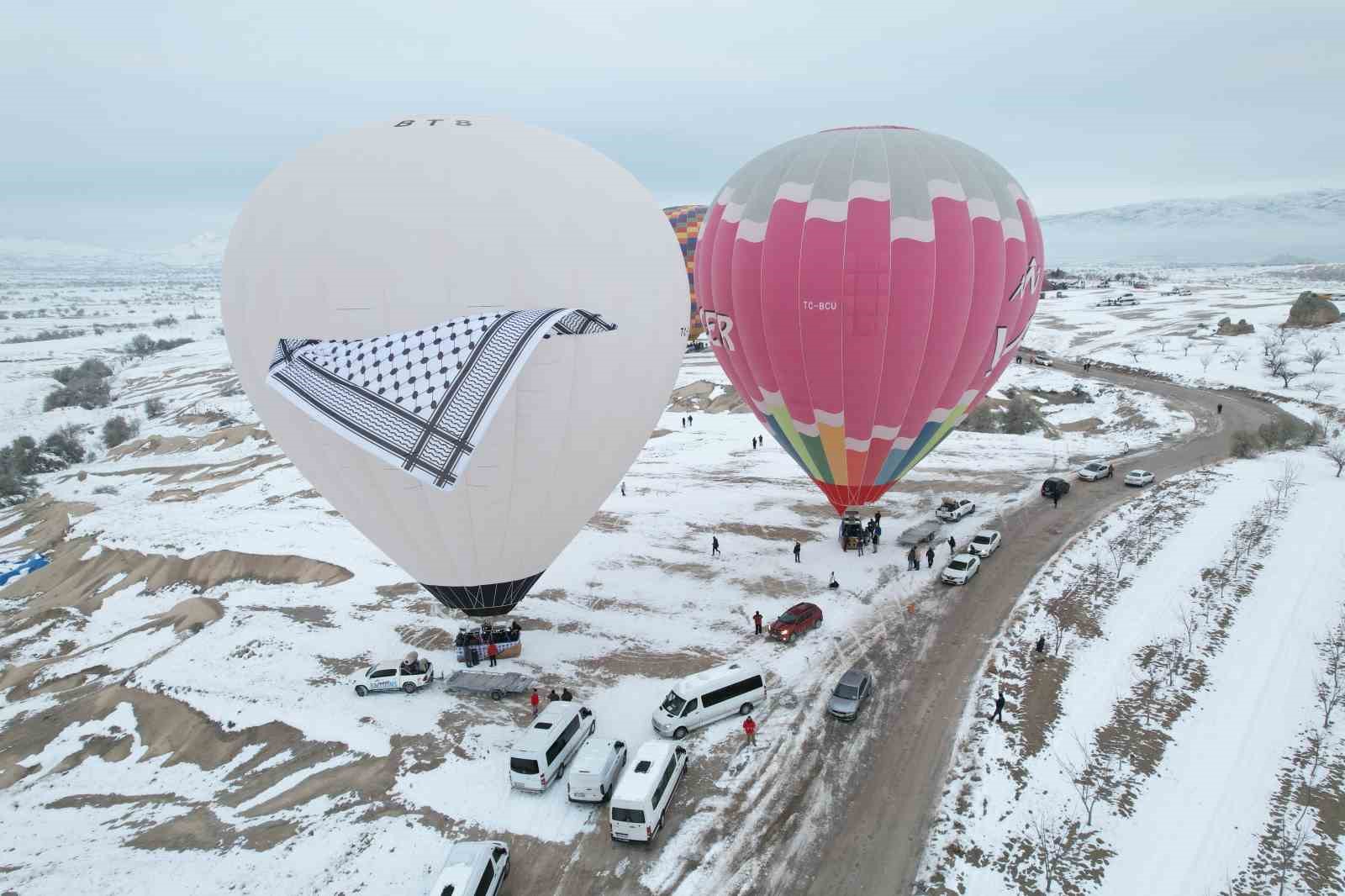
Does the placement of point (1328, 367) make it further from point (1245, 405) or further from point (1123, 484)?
point (1123, 484)

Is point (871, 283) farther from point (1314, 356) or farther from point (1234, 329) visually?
point (1234, 329)

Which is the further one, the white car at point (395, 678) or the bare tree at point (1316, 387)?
the bare tree at point (1316, 387)

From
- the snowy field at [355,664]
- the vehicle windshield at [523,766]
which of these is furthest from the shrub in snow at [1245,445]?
the vehicle windshield at [523,766]

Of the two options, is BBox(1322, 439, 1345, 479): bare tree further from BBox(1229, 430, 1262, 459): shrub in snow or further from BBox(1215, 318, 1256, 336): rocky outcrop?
BBox(1215, 318, 1256, 336): rocky outcrop

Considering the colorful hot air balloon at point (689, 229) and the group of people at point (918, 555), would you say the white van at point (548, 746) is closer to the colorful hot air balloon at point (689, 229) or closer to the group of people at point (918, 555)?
the group of people at point (918, 555)

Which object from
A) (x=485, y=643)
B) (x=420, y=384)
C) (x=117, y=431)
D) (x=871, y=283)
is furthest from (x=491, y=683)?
(x=117, y=431)

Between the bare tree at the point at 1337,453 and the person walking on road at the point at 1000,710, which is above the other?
the bare tree at the point at 1337,453
